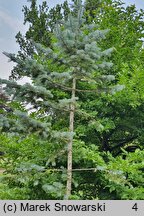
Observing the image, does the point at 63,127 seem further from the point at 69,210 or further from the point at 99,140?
the point at 69,210

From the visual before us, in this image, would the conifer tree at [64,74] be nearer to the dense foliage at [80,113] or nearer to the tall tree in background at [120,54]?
the dense foliage at [80,113]

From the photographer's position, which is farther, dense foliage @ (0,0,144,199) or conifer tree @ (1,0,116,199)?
dense foliage @ (0,0,144,199)

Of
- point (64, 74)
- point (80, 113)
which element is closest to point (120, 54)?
point (80, 113)

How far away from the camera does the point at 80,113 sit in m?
4.59

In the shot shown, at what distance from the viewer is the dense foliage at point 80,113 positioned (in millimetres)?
4246

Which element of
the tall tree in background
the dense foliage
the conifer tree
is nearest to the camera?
the conifer tree

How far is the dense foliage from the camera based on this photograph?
4.25 m

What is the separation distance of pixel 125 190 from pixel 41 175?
1241 millimetres

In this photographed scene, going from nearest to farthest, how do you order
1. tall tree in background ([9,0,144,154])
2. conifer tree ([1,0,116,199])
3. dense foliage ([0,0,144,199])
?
conifer tree ([1,0,116,199]) < dense foliage ([0,0,144,199]) < tall tree in background ([9,0,144,154])

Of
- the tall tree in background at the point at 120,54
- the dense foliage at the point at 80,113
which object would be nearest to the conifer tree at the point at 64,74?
the dense foliage at the point at 80,113

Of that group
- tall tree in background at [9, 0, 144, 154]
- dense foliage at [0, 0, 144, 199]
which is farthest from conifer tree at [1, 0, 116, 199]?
tall tree in background at [9, 0, 144, 154]

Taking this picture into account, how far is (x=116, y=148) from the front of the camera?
23.1ft

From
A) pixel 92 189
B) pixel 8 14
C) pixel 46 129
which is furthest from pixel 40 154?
pixel 8 14

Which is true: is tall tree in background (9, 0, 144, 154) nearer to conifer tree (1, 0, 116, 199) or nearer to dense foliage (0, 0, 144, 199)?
dense foliage (0, 0, 144, 199)
